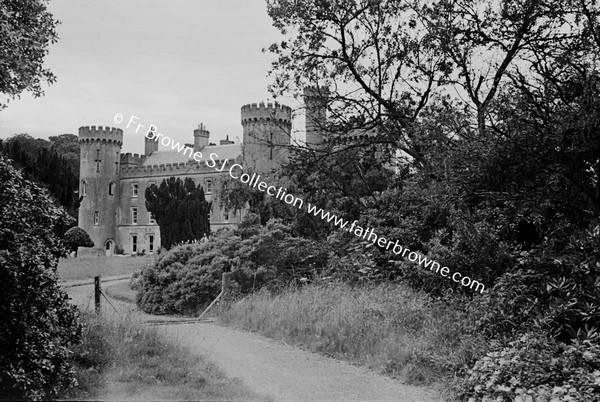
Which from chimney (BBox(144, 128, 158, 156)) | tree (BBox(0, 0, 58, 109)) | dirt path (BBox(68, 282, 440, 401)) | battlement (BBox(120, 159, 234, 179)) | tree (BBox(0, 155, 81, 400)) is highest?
chimney (BBox(144, 128, 158, 156))

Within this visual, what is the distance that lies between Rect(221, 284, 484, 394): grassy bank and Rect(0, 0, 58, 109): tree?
513 cm

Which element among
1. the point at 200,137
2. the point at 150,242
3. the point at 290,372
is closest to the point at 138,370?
the point at 290,372

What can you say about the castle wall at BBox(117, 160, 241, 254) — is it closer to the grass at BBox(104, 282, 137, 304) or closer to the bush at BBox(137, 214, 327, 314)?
the grass at BBox(104, 282, 137, 304)

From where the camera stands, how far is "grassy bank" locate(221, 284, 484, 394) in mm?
7746

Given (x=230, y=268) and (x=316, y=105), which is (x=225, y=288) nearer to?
(x=230, y=268)

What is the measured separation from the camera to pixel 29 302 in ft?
19.0

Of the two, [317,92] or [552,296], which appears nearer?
[552,296]

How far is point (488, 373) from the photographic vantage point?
688cm

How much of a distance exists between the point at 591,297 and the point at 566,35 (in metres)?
5.44

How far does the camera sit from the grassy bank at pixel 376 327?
775 cm

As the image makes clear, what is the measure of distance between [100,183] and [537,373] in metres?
53.8

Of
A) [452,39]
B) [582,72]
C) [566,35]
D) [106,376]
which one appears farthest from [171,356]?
[566,35]

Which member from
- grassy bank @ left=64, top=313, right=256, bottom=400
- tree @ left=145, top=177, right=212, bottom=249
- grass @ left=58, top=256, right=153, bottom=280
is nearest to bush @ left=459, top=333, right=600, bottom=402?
grassy bank @ left=64, top=313, right=256, bottom=400

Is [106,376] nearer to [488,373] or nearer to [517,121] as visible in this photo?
[488,373]
